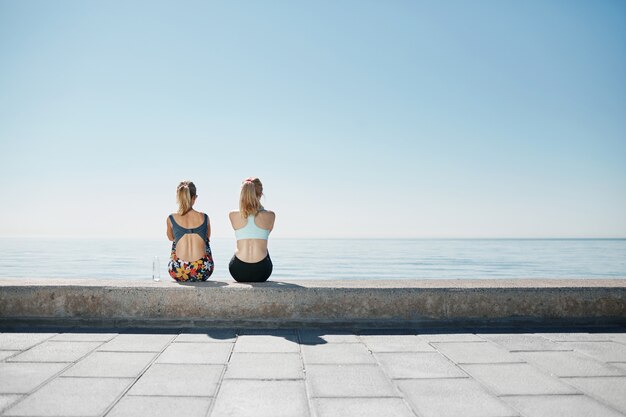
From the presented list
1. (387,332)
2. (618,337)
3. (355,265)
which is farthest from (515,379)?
(355,265)

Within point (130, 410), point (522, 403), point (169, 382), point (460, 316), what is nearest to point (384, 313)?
point (460, 316)

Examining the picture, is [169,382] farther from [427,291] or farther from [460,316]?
[460,316]

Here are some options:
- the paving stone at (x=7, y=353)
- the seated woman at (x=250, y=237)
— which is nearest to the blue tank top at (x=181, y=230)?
the seated woman at (x=250, y=237)

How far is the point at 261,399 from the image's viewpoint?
263 centimetres

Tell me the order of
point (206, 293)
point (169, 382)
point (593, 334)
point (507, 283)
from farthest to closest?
point (507, 283) < point (206, 293) < point (593, 334) < point (169, 382)

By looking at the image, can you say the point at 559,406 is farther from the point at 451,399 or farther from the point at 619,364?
the point at 619,364

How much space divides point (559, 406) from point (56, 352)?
11.9 ft

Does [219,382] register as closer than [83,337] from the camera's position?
Yes

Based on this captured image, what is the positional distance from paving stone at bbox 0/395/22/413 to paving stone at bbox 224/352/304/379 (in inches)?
48.0

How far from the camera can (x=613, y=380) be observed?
3.00 metres

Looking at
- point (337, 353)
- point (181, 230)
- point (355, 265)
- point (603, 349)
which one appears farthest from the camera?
point (355, 265)

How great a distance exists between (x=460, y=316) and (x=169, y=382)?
312 centimetres

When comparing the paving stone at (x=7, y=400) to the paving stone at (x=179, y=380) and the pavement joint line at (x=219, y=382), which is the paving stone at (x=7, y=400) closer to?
the paving stone at (x=179, y=380)

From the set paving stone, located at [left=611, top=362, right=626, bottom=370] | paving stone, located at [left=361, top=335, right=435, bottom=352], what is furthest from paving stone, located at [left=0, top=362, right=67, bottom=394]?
paving stone, located at [left=611, top=362, right=626, bottom=370]
